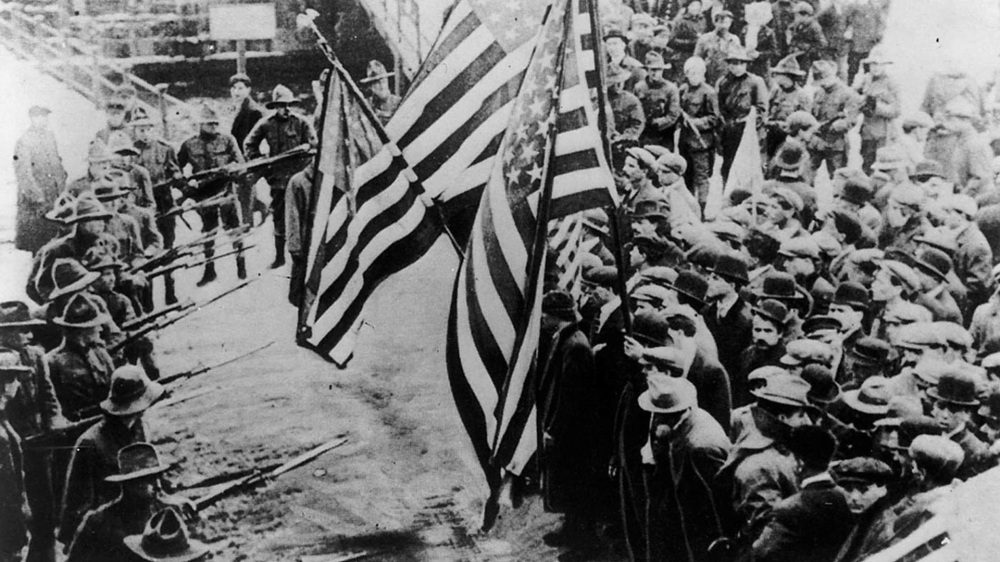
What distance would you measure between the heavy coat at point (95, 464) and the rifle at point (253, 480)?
2.02ft

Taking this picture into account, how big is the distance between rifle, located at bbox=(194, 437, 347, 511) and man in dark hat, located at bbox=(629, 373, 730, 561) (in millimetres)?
2295

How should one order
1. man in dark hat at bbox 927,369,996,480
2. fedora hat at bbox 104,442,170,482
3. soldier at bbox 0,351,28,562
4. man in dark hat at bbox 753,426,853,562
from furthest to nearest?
fedora hat at bbox 104,442,170,482 < soldier at bbox 0,351,28,562 < man in dark hat at bbox 927,369,996,480 < man in dark hat at bbox 753,426,853,562

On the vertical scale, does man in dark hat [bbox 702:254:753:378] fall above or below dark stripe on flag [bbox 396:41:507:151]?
below

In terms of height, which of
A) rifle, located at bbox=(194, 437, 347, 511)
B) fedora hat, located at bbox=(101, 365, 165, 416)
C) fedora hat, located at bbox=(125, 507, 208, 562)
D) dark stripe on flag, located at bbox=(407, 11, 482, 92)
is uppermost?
dark stripe on flag, located at bbox=(407, 11, 482, 92)

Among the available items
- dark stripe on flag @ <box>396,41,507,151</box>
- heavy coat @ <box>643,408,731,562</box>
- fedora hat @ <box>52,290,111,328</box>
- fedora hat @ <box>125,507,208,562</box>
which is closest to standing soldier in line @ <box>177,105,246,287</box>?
fedora hat @ <box>52,290,111,328</box>

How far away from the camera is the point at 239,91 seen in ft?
22.6

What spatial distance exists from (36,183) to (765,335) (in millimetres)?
4824

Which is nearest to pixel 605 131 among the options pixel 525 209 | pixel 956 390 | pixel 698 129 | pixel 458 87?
pixel 525 209

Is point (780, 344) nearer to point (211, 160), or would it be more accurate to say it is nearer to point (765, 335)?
point (765, 335)

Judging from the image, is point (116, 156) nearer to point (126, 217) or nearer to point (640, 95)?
point (126, 217)

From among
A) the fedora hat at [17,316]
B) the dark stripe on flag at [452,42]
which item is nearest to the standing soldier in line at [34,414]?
the fedora hat at [17,316]

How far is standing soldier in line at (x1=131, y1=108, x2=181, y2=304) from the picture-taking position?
22.2 ft

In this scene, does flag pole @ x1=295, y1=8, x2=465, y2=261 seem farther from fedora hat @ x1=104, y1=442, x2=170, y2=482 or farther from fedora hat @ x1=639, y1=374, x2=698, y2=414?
fedora hat @ x1=104, y1=442, x2=170, y2=482

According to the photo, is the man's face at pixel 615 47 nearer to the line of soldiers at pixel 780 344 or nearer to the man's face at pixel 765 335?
the line of soldiers at pixel 780 344
